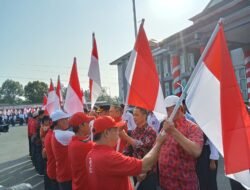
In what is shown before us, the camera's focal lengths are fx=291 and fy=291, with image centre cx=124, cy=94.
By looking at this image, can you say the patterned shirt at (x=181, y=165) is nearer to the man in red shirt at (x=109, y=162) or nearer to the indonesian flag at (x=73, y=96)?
the man in red shirt at (x=109, y=162)

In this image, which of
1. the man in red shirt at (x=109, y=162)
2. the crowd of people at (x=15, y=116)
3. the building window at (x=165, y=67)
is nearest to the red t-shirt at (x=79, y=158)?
the man in red shirt at (x=109, y=162)

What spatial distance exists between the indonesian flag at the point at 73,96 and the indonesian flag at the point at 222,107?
3095 millimetres

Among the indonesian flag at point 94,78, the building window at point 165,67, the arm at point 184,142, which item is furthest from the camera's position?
the building window at point 165,67

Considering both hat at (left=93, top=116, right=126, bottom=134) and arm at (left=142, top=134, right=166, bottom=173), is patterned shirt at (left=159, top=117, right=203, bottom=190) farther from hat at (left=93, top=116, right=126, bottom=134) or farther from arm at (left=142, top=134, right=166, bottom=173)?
hat at (left=93, top=116, right=126, bottom=134)

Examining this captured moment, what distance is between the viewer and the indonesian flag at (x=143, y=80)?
9.39ft

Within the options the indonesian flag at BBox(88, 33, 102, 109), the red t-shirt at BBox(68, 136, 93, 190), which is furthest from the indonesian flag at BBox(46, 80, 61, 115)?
the red t-shirt at BBox(68, 136, 93, 190)

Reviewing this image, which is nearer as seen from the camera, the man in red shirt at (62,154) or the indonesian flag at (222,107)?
the indonesian flag at (222,107)

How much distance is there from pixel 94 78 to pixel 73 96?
0.78 metres

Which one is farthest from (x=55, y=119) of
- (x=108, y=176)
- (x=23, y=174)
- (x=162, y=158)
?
(x=23, y=174)

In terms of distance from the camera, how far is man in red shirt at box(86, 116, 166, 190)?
2375 millimetres

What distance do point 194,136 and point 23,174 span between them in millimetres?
6743

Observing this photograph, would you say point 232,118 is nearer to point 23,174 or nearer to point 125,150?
point 125,150

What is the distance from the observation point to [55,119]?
4215 millimetres

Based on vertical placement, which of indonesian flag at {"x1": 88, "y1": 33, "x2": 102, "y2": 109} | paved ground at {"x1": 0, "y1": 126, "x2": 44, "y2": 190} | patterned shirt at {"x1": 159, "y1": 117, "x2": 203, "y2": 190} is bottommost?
paved ground at {"x1": 0, "y1": 126, "x2": 44, "y2": 190}
